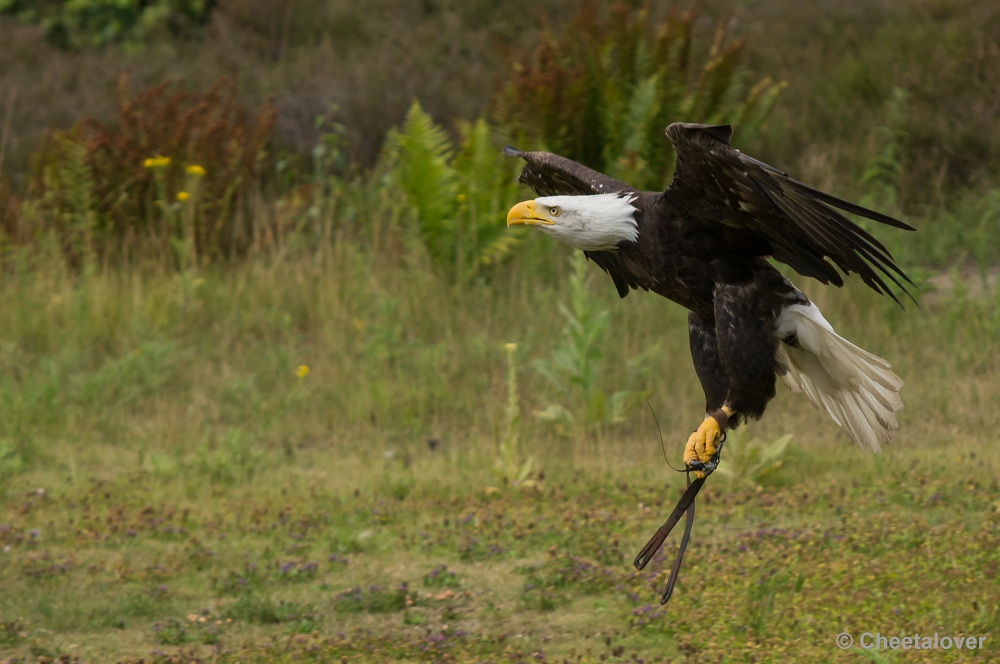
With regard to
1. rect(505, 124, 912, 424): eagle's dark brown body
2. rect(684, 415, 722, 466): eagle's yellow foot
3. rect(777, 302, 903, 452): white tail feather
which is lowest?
rect(684, 415, 722, 466): eagle's yellow foot

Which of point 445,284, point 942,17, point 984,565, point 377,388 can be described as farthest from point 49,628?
point 942,17

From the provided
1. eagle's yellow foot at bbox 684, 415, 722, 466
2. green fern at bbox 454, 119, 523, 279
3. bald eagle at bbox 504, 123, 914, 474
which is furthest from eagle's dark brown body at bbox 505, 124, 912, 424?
green fern at bbox 454, 119, 523, 279

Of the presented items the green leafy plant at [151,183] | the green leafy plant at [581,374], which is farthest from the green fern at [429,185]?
the green leafy plant at [581,374]

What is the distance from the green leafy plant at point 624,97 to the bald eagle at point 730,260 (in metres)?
5.15

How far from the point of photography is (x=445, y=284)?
9273 millimetres

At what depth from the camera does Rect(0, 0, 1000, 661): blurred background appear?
20.1ft

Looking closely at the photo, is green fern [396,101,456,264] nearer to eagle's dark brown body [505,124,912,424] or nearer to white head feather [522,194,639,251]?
eagle's dark brown body [505,124,912,424]

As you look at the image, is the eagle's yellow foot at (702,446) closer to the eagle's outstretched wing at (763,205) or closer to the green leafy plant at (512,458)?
the eagle's outstretched wing at (763,205)

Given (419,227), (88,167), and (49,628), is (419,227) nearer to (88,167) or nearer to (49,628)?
(88,167)

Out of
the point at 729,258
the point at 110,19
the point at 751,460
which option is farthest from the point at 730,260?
the point at 110,19

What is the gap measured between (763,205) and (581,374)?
335cm

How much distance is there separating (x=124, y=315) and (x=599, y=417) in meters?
3.93

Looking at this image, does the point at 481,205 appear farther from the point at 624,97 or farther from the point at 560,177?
the point at 560,177

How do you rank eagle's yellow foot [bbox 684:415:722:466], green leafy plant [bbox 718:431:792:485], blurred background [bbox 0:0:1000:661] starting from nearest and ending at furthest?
eagle's yellow foot [bbox 684:415:722:466], blurred background [bbox 0:0:1000:661], green leafy plant [bbox 718:431:792:485]
